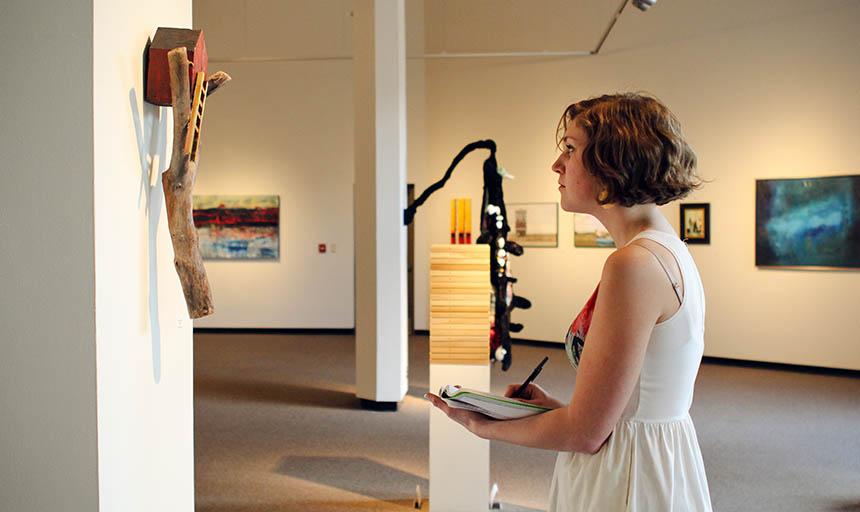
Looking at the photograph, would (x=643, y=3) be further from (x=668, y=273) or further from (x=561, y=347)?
(x=668, y=273)

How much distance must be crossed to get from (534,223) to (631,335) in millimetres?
9140

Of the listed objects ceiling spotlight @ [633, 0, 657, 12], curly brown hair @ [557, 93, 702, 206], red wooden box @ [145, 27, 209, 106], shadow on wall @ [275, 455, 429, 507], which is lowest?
shadow on wall @ [275, 455, 429, 507]

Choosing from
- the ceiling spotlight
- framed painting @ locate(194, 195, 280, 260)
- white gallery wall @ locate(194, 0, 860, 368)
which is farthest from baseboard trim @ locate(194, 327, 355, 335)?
the ceiling spotlight

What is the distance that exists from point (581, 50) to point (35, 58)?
9150 millimetres

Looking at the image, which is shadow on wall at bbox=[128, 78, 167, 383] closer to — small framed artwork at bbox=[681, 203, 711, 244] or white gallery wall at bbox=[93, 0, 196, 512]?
white gallery wall at bbox=[93, 0, 196, 512]

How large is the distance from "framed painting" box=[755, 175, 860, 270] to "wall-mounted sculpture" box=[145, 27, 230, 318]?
308 inches

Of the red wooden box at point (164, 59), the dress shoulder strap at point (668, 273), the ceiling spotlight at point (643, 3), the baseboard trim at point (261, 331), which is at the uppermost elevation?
the ceiling spotlight at point (643, 3)

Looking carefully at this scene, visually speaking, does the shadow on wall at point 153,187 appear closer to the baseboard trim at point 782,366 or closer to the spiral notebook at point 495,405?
the spiral notebook at point 495,405

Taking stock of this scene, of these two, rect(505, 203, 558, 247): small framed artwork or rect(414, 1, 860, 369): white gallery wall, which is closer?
rect(414, 1, 860, 369): white gallery wall

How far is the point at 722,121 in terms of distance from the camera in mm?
8602

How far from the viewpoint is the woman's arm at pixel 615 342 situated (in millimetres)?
1146

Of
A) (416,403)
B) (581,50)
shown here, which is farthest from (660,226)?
(581,50)

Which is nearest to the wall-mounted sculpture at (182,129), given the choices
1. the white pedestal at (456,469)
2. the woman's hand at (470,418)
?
the woman's hand at (470,418)

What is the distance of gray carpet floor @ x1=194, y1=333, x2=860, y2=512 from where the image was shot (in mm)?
4270
